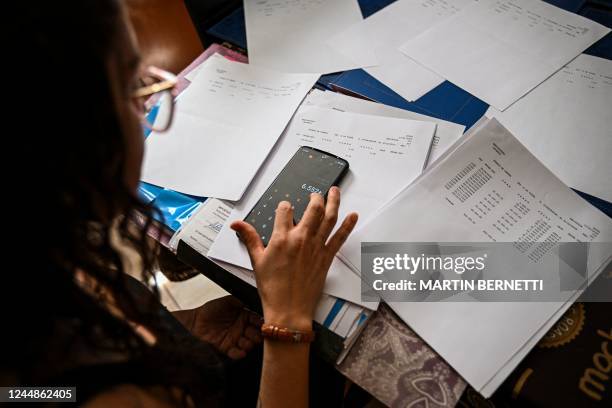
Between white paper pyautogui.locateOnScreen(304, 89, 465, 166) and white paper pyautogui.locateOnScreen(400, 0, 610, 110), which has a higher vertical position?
white paper pyautogui.locateOnScreen(400, 0, 610, 110)

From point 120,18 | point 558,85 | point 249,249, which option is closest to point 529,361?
point 249,249

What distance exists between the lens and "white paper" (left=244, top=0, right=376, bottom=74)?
905mm

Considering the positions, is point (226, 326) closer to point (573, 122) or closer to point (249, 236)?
point (249, 236)

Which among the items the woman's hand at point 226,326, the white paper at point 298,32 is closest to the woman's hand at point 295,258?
the woman's hand at point 226,326

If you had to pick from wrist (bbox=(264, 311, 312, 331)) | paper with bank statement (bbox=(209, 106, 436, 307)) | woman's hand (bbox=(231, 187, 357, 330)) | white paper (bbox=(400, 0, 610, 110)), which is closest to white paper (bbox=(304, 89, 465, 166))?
paper with bank statement (bbox=(209, 106, 436, 307))

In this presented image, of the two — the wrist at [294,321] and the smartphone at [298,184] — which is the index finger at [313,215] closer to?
the smartphone at [298,184]

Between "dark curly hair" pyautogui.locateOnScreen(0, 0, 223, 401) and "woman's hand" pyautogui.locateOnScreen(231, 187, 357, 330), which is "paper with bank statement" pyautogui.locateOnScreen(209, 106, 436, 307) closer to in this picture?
"woman's hand" pyautogui.locateOnScreen(231, 187, 357, 330)

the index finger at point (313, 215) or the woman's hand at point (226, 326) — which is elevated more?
the index finger at point (313, 215)

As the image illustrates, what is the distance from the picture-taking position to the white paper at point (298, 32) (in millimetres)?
905

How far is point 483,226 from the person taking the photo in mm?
626

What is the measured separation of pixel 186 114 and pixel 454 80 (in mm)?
559

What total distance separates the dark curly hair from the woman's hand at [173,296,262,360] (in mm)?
274

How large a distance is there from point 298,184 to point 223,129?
0.22 meters

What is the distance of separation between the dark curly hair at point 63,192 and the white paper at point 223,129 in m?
0.19
